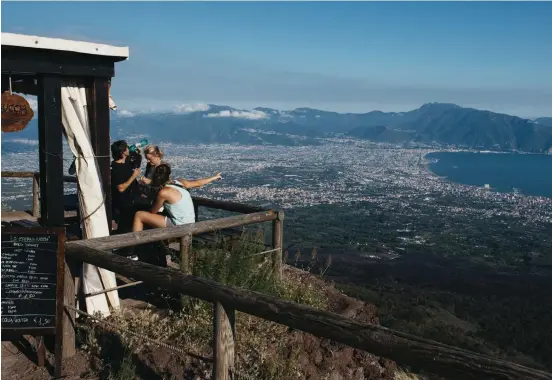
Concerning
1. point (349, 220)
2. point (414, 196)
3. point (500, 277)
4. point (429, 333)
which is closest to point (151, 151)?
point (429, 333)

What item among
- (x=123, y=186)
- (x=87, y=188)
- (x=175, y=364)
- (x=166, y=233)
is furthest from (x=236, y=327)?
(x=123, y=186)

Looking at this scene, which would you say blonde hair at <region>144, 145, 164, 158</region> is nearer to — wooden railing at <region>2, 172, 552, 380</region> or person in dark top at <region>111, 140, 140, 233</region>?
person in dark top at <region>111, 140, 140, 233</region>

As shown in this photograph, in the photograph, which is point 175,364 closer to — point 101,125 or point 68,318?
point 68,318

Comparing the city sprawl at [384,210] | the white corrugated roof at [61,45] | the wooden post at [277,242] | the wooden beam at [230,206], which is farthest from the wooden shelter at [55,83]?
the city sprawl at [384,210]

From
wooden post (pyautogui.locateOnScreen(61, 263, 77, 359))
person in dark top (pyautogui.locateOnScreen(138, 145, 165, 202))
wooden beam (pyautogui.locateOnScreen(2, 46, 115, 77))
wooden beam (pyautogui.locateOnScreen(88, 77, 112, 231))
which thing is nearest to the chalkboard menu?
wooden post (pyautogui.locateOnScreen(61, 263, 77, 359))

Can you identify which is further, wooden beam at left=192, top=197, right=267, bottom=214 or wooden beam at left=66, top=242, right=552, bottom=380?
wooden beam at left=192, top=197, right=267, bottom=214

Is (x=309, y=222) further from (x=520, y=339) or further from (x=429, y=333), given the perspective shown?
(x=429, y=333)
